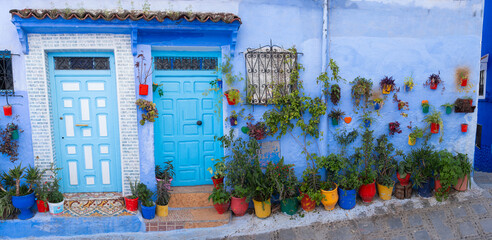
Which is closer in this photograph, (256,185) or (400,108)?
(256,185)

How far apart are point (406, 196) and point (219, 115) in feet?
12.8

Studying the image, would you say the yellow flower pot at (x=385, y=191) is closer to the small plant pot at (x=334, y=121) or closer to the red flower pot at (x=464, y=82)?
the small plant pot at (x=334, y=121)

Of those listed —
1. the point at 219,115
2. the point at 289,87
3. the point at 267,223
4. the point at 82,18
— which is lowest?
the point at 267,223

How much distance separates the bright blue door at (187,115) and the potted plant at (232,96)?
371mm

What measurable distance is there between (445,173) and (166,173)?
198 inches

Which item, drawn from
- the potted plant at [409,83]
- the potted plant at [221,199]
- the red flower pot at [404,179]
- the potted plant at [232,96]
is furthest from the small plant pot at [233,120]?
the potted plant at [409,83]

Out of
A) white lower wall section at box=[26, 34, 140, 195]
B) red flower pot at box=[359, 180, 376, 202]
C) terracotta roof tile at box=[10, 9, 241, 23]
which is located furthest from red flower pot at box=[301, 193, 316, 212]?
terracotta roof tile at box=[10, 9, 241, 23]

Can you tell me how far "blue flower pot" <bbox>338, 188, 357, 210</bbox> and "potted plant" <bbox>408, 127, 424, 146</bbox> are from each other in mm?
1650

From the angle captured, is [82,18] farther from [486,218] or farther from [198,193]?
[486,218]

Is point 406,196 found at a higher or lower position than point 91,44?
lower

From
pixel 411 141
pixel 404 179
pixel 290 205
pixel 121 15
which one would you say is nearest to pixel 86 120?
pixel 121 15

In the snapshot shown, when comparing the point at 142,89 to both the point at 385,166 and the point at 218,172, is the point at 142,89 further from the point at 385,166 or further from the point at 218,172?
the point at 385,166

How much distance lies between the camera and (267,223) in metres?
5.20

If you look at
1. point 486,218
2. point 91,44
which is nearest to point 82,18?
point 91,44
